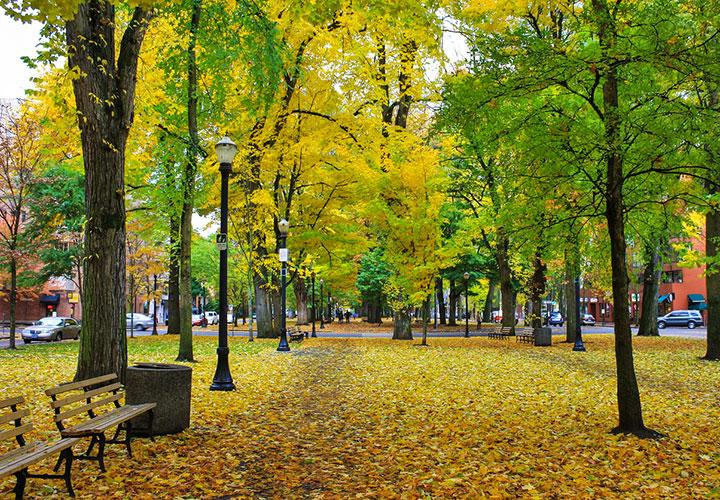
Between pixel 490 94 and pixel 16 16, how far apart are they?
5.70 metres

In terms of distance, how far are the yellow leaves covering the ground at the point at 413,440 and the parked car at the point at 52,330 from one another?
21.0m

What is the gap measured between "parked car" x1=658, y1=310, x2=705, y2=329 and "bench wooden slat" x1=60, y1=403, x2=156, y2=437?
179 feet

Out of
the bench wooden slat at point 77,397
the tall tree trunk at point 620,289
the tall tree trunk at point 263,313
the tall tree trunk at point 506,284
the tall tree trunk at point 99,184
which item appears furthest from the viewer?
the tall tree trunk at point 506,284

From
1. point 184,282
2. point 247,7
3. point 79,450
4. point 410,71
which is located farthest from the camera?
point 410,71

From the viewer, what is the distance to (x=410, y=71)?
2178 centimetres

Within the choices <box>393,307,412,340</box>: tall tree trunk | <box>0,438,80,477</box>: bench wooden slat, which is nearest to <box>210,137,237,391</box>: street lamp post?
<box>0,438,80,477</box>: bench wooden slat

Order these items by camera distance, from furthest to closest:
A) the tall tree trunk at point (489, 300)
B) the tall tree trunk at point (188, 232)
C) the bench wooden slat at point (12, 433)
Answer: the tall tree trunk at point (489, 300)
the tall tree trunk at point (188, 232)
the bench wooden slat at point (12, 433)

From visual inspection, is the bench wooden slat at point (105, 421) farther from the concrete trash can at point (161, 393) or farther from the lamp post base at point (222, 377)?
the lamp post base at point (222, 377)

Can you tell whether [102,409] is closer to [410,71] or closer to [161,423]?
[161,423]

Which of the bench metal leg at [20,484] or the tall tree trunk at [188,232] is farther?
the tall tree trunk at [188,232]

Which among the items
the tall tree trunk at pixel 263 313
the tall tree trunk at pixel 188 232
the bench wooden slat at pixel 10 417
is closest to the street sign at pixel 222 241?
the tall tree trunk at pixel 188 232

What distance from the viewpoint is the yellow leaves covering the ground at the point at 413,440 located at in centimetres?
547

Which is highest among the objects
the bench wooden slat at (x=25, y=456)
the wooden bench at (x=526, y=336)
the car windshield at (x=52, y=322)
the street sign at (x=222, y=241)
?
the street sign at (x=222, y=241)

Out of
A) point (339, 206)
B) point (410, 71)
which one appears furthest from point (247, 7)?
point (339, 206)
